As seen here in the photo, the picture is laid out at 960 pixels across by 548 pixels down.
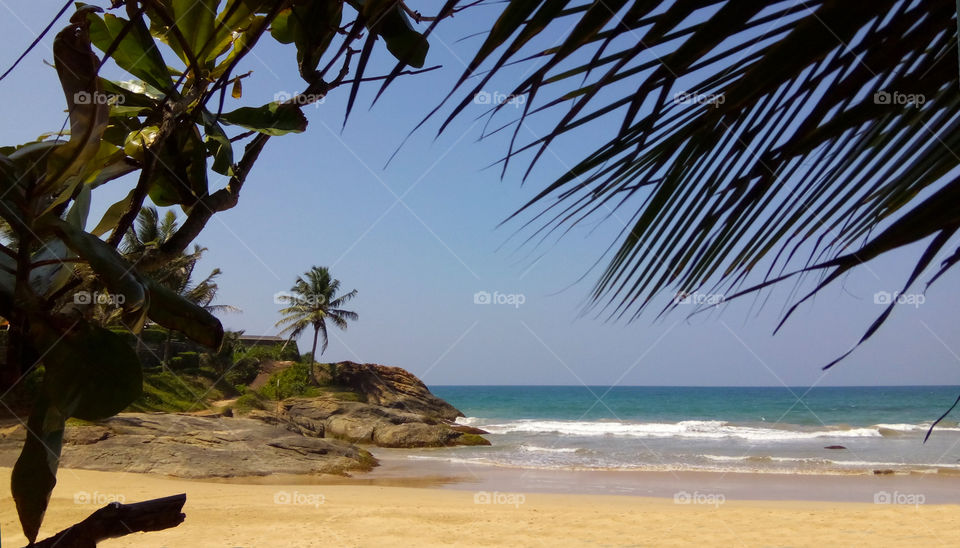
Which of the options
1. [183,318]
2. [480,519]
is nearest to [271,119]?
[183,318]

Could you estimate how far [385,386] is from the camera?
110 feet

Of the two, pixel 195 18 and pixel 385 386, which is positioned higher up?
pixel 385 386

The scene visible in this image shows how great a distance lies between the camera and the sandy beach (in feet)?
26.2

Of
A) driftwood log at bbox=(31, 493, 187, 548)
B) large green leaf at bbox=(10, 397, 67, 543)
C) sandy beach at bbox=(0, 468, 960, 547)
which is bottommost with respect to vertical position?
sandy beach at bbox=(0, 468, 960, 547)

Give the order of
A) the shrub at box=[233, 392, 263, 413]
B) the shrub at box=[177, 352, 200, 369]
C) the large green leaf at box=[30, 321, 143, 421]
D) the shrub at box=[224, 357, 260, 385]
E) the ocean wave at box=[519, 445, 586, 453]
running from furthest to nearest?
1. the shrub at box=[224, 357, 260, 385]
2. the shrub at box=[177, 352, 200, 369]
3. the shrub at box=[233, 392, 263, 413]
4. the ocean wave at box=[519, 445, 586, 453]
5. the large green leaf at box=[30, 321, 143, 421]

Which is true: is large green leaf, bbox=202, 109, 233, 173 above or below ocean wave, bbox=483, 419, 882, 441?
above

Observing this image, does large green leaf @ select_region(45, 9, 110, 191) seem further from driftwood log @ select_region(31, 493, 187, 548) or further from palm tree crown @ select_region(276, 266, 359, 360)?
palm tree crown @ select_region(276, 266, 359, 360)

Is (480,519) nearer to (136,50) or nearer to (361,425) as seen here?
(136,50)

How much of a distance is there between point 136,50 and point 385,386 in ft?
109

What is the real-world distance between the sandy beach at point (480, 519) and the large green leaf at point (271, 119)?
682 centimetres

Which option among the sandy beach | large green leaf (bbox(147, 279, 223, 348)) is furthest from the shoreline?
large green leaf (bbox(147, 279, 223, 348))

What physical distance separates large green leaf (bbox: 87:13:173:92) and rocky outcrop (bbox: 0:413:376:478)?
13.3 metres

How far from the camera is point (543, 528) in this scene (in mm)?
8867

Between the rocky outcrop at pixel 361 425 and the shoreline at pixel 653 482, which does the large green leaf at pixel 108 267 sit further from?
the rocky outcrop at pixel 361 425
